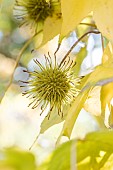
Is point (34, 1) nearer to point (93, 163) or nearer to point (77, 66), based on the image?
point (77, 66)

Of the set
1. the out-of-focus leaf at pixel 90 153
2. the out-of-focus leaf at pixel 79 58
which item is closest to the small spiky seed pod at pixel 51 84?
the out-of-focus leaf at pixel 79 58

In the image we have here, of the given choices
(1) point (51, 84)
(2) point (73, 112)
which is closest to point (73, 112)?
(2) point (73, 112)

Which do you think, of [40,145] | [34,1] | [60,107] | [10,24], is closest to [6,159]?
[60,107]

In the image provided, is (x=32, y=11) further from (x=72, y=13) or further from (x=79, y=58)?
(x=72, y=13)

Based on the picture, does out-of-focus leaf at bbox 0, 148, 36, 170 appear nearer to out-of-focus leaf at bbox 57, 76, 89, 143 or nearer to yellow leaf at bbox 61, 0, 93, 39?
out-of-focus leaf at bbox 57, 76, 89, 143

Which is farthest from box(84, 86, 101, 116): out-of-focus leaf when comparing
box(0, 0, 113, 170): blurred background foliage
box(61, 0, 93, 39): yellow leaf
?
box(61, 0, 93, 39): yellow leaf
